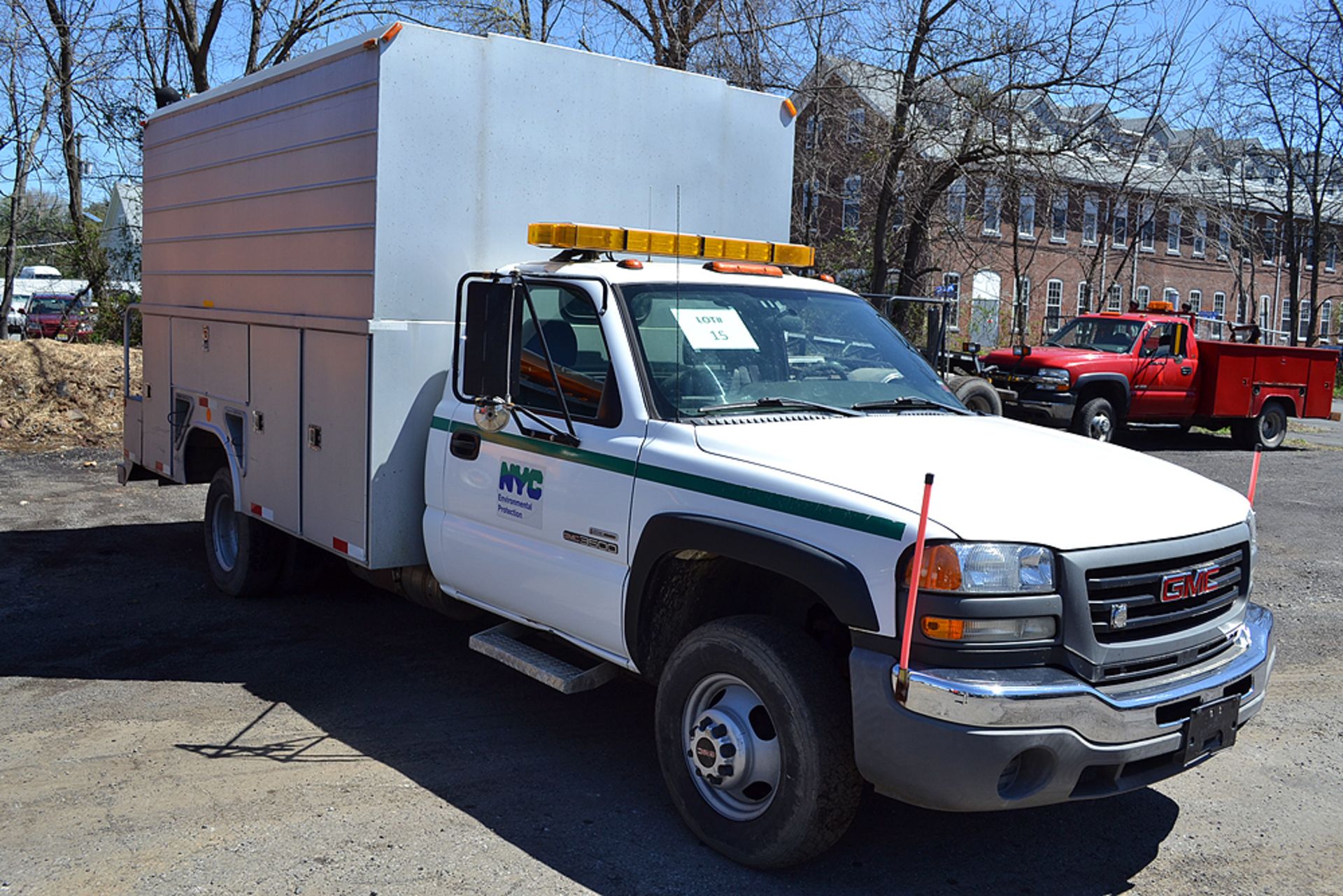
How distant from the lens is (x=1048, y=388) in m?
16.5

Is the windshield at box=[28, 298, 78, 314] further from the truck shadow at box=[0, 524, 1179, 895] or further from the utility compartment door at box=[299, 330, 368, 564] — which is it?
the utility compartment door at box=[299, 330, 368, 564]

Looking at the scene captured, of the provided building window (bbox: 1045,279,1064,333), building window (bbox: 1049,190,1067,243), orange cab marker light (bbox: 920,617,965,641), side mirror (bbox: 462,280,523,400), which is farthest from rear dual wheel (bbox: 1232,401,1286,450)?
building window (bbox: 1045,279,1064,333)

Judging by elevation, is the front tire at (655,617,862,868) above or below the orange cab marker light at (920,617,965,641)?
below

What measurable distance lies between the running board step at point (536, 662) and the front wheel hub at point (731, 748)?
0.60m

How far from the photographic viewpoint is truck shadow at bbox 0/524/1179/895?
420 cm

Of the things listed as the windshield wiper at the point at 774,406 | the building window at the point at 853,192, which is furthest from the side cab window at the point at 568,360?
the building window at the point at 853,192

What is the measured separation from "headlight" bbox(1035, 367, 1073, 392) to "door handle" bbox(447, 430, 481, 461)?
12636 millimetres

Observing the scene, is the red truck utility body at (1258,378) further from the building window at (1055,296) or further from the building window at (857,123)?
A: the building window at (1055,296)

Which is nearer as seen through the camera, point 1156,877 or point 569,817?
point 1156,877

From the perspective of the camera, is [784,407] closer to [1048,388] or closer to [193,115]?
[193,115]

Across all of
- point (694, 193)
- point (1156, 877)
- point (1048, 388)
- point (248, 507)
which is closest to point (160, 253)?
point (248, 507)

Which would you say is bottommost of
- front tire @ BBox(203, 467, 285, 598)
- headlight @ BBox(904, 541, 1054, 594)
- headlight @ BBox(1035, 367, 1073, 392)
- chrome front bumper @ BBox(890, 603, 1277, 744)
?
front tire @ BBox(203, 467, 285, 598)

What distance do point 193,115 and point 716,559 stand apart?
526cm

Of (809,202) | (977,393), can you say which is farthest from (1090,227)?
(977,393)
